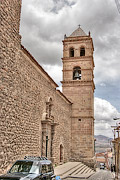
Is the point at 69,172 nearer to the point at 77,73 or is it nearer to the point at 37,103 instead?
the point at 37,103

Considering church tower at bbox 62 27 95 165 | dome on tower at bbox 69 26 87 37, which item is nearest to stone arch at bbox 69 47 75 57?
church tower at bbox 62 27 95 165

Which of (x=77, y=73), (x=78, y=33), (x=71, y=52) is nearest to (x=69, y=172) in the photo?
(x=77, y=73)

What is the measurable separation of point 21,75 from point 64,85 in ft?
43.1

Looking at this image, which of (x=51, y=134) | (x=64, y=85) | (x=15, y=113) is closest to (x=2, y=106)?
(x=15, y=113)

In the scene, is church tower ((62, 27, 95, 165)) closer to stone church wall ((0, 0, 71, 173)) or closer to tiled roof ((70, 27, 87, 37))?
tiled roof ((70, 27, 87, 37))

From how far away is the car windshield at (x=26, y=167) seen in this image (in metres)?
5.48

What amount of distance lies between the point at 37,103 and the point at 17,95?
2.92 m

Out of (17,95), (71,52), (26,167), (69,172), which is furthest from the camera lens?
(71,52)

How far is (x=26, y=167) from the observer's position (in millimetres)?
5594

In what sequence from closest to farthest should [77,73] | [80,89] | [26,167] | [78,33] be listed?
1. [26,167]
2. [80,89]
3. [77,73]
4. [78,33]

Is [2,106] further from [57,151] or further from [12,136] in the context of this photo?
[57,151]

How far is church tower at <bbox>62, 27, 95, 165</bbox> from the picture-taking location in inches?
814

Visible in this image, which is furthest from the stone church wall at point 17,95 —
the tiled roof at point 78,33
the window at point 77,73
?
the tiled roof at point 78,33

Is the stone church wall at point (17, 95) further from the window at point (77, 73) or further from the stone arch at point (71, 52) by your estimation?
the stone arch at point (71, 52)
